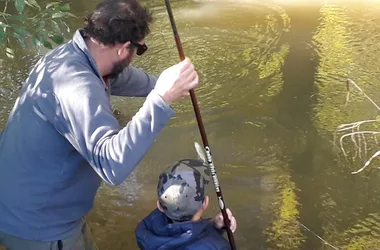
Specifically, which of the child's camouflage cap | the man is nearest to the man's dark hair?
the man

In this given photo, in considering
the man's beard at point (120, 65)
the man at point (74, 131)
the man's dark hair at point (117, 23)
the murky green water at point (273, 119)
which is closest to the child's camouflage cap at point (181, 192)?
the man at point (74, 131)

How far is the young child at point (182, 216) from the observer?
2229mm

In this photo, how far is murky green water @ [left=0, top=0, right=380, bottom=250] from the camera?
370 centimetres

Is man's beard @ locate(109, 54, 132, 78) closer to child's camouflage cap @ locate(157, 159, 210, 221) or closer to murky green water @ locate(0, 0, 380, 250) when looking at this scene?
child's camouflage cap @ locate(157, 159, 210, 221)

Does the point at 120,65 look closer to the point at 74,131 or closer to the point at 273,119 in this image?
the point at 74,131

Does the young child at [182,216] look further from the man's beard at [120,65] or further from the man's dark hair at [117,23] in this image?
the man's dark hair at [117,23]

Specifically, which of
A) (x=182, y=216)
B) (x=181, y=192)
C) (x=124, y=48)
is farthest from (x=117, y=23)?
(x=182, y=216)

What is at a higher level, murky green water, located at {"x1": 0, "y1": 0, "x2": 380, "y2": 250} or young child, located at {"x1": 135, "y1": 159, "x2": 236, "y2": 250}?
young child, located at {"x1": 135, "y1": 159, "x2": 236, "y2": 250}

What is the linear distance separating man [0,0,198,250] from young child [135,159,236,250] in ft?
1.05

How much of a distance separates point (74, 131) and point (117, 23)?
A: 0.45 meters

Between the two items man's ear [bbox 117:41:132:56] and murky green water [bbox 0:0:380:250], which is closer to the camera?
man's ear [bbox 117:41:132:56]

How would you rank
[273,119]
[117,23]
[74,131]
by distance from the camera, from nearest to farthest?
[74,131], [117,23], [273,119]

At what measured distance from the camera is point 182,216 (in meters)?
2.26

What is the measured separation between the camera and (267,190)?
400cm
